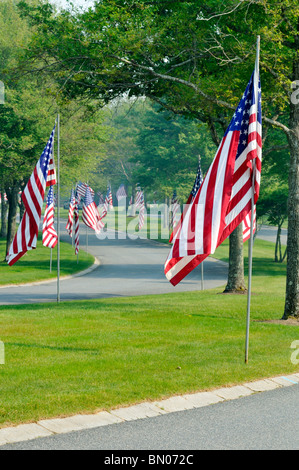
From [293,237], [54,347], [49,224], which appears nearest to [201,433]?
[54,347]

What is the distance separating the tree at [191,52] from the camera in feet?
45.1

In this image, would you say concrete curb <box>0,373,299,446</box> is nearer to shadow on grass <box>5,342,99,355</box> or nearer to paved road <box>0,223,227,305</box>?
shadow on grass <box>5,342,99,355</box>

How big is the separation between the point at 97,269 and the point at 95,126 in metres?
10.8

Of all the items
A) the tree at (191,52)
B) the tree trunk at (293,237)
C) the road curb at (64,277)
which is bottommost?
the road curb at (64,277)

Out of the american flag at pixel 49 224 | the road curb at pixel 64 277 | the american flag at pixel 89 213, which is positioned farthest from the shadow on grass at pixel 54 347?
the american flag at pixel 89 213

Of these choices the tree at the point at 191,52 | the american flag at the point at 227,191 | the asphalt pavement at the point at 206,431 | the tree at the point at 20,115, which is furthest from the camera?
the tree at the point at 20,115

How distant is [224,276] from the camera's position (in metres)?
31.1

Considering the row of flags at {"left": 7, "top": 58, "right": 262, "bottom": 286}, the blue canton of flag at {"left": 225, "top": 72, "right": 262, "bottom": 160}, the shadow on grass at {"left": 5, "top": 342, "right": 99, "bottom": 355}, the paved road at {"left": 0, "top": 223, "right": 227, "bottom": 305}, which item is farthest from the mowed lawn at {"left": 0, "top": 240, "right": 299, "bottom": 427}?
the paved road at {"left": 0, "top": 223, "right": 227, "bottom": 305}

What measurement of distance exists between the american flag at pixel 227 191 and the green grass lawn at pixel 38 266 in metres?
18.5

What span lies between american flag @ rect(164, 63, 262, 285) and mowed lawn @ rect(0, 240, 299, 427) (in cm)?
177

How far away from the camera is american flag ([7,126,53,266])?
42.4 feet

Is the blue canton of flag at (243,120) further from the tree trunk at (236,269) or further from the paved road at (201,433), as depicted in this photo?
the tree trunk at (236,269)

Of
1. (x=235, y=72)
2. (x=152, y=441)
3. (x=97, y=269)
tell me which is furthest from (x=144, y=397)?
(x=97, y=269)
